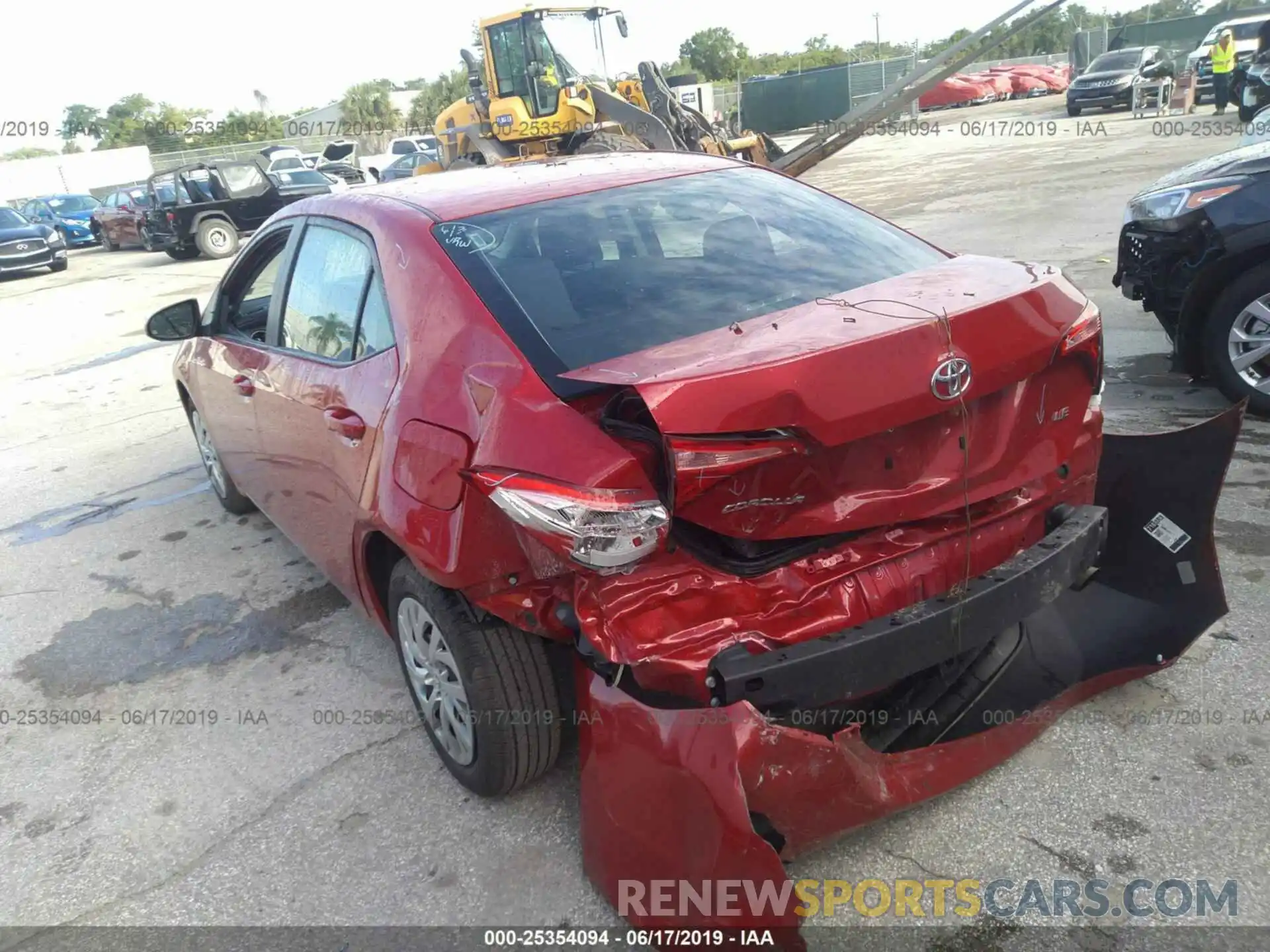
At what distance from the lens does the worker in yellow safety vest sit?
2048 centimetres

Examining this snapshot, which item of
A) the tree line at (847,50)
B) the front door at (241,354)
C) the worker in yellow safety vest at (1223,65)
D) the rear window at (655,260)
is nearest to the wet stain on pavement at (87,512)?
the front door at (241,354)

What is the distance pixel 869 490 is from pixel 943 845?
979mm

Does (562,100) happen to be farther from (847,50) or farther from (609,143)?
(847,50)

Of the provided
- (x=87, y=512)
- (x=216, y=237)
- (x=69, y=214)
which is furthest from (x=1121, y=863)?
(x=69, y=214)

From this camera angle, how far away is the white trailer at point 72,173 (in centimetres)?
4181

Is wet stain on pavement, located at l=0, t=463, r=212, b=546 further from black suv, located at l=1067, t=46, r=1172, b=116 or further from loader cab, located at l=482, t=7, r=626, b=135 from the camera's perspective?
black suv, located at l=1067, t=46, r=1172, b=116

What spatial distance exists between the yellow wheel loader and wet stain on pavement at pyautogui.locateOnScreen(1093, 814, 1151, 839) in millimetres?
14566

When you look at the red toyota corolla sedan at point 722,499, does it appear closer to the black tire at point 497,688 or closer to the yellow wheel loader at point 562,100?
the black tire at point 497,688

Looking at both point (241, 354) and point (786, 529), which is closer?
point (786, 529)

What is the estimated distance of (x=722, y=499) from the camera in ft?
6.74

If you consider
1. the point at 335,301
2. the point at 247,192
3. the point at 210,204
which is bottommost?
the point at 210,204

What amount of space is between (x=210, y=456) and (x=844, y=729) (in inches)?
175

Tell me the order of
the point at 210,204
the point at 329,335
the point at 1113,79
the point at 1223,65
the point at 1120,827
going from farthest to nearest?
the point at 1113,79
the point at 1223,65
the point at 210,204
the point at 329,335
the point at 1120,827

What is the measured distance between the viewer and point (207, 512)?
217 inches
